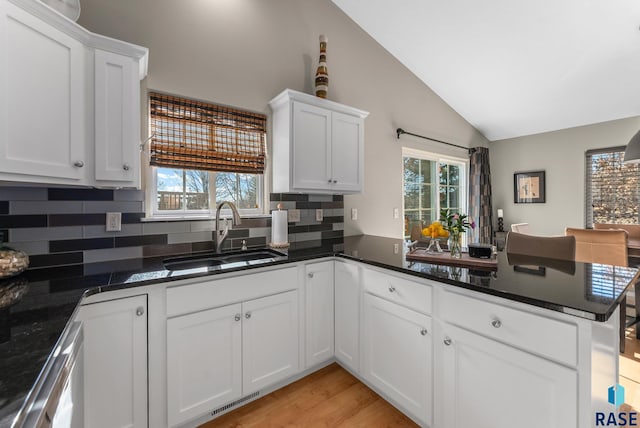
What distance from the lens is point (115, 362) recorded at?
4.14 feet

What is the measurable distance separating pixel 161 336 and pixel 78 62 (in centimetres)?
138

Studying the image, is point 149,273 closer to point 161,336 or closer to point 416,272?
point 161,336

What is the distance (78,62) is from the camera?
1360 mm

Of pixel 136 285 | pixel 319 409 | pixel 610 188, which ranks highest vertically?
pixel 610 188

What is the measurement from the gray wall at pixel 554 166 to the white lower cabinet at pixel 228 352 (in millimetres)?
4176

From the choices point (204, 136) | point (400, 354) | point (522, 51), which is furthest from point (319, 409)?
point (522, 51)

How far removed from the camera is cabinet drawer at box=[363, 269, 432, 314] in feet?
4.64

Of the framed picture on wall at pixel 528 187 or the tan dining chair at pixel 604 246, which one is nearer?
the tan dining chair at pixel 604 246

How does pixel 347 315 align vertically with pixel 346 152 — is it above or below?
below

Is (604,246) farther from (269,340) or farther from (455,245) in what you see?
(269,340)

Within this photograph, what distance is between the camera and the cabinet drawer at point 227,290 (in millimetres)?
1420

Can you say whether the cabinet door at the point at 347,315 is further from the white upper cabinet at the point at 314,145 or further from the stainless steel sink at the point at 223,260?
the white upper cabinet at the point at 314,145

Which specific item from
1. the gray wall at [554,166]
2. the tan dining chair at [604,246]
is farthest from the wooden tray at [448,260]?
the gray wall at [554,166]

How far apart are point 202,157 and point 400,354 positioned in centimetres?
183
